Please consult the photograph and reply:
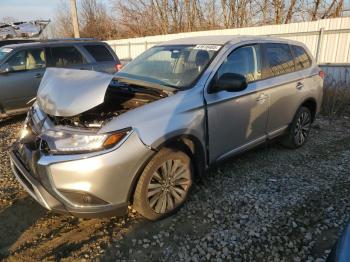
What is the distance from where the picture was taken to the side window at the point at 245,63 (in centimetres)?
375

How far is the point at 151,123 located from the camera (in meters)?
2.93

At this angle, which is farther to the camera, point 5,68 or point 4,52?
point 4,52

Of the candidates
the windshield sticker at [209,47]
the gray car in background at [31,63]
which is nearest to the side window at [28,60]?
the gray car in background at [31,63]

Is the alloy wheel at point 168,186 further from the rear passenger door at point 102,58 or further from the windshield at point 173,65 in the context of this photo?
the rear passenger door at point 102,58

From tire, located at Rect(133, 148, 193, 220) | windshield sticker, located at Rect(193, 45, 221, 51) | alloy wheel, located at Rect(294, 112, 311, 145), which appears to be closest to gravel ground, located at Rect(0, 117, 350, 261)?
tire, located at Rect(133, 148, 193, 220)

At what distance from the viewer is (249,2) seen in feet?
54.8

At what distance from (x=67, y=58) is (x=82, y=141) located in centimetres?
541

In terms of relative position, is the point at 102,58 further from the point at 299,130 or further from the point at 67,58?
the point at 299,130

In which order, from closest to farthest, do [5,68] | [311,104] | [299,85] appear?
1. [299,85]
2. [311,104]
3. [5,68]

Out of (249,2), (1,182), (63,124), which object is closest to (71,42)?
(1,182)

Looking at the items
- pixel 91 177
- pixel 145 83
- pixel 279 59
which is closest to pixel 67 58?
pixel 145 83

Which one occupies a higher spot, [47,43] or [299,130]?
[47,43]

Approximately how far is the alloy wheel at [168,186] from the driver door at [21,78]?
5038 millimetres

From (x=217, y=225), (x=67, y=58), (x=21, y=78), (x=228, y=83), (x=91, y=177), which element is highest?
(x=228, y=83)
